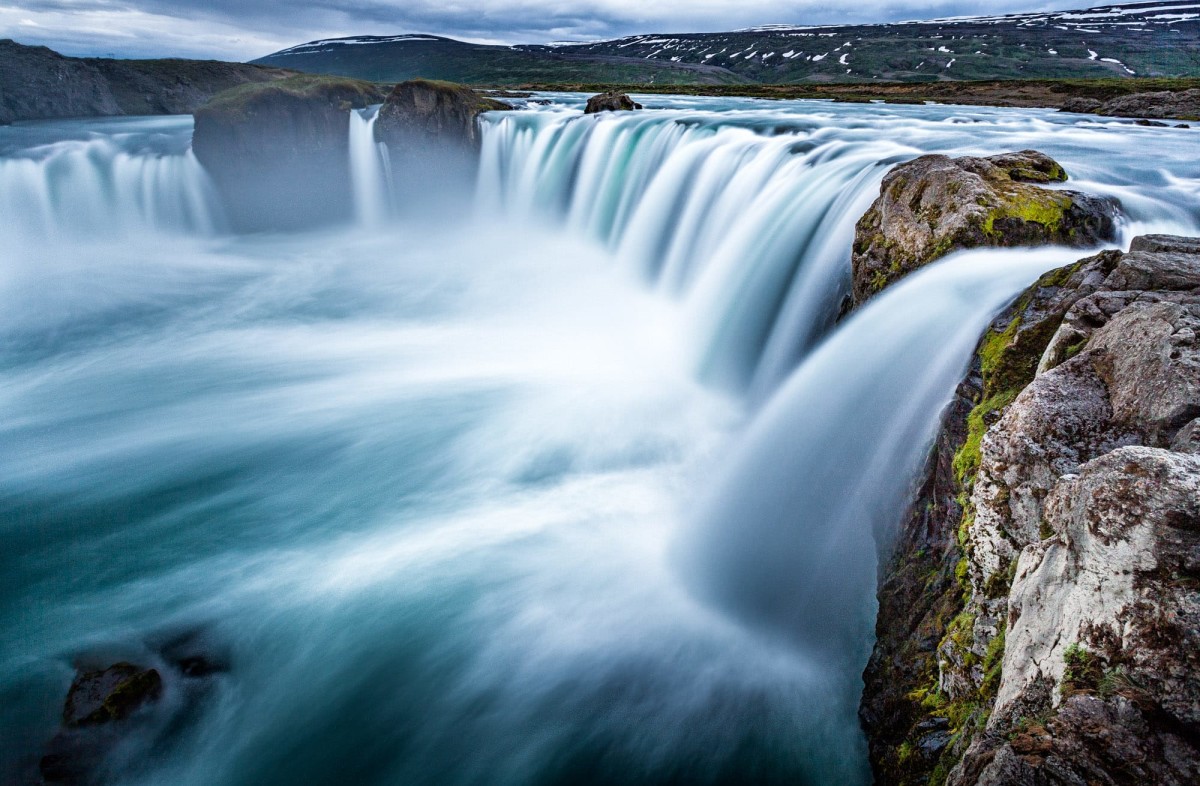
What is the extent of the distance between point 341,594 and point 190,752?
1.88 meters

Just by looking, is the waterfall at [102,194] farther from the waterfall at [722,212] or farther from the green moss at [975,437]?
the green moss at [975,437]

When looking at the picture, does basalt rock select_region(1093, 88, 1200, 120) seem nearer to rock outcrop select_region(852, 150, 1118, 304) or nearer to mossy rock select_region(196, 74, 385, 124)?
rock outcrop select_region(852, 150, 1118, 304)

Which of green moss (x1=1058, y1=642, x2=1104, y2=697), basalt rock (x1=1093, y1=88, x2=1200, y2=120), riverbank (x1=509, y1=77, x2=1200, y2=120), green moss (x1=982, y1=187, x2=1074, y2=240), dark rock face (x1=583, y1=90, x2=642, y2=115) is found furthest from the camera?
dark rock face (x1=583, y1=90, x2=642, y2=115)

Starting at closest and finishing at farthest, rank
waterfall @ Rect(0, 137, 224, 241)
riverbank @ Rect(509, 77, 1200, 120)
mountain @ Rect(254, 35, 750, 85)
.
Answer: waterfall @ Rect(0, 137, 224, 241)
riverbank @ Rect(509, 77, 1200, 120)
mountain @ Rect(254, 35, 750, 85)

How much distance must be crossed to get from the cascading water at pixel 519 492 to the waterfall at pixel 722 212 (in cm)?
9

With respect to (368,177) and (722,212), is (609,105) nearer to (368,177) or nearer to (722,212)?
(368,177)

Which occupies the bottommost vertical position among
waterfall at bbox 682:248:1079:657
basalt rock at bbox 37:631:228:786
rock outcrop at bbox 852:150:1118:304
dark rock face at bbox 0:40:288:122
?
basalt rock at bbox 37:631:228:786

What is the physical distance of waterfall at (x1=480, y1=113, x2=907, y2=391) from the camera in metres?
9.67

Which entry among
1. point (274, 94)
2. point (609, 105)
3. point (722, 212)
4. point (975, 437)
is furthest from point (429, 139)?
point (975, 437)

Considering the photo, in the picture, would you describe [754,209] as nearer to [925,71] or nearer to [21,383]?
[21,383]

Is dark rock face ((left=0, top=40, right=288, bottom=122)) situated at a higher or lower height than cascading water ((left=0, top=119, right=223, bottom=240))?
higher

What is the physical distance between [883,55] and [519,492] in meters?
125

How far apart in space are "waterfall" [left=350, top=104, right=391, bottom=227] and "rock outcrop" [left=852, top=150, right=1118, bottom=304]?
2109 centimetres

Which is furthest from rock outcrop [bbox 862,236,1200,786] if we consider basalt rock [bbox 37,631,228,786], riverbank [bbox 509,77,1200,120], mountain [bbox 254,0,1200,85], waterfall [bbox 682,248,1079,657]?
mountain [bbox 254,0,1200,85]
